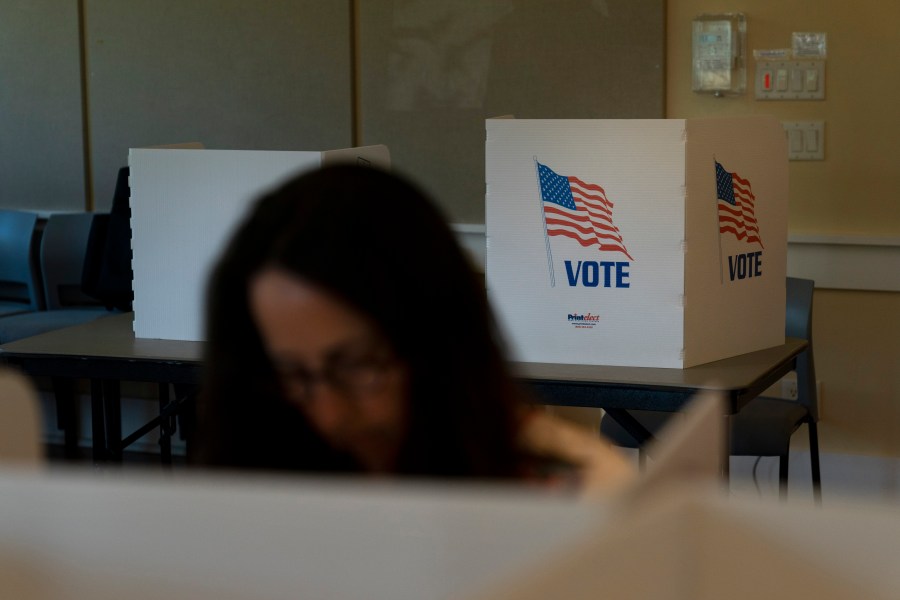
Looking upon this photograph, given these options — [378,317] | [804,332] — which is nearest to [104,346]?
[804,332]

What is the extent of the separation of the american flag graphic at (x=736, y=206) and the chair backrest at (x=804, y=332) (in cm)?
58

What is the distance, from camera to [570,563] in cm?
35

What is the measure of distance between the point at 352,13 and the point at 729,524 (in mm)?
4146

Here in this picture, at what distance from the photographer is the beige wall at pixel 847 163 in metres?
3.84

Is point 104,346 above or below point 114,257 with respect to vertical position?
below

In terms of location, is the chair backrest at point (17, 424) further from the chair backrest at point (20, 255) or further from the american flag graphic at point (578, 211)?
the chair backrest at point (20, 255)

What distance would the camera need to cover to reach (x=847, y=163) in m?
→ 3.89

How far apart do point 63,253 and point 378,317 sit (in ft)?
13.0

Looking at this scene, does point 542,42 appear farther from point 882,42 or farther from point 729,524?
point 729,524

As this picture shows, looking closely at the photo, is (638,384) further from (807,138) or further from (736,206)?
(807,138)

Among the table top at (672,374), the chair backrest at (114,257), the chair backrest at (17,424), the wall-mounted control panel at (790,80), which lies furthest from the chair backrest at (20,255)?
the chair backrest at (17,424)

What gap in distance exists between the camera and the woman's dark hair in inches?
38.3

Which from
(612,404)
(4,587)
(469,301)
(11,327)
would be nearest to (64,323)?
(11,327)

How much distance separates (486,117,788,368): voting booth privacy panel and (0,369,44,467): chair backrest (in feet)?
7.02
